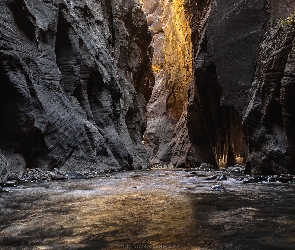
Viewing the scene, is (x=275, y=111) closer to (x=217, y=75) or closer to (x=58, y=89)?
(x=58, y=89)

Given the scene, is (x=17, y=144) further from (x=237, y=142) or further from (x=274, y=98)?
(x=237, y=142)

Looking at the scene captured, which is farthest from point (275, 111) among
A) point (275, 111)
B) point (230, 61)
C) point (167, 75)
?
point (167, 75)

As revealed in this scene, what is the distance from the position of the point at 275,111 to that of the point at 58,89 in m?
9.94

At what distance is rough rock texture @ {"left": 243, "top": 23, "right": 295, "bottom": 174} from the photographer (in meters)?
10.8

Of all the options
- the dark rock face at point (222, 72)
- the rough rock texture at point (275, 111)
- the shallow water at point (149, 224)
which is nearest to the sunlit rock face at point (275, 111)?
the rough rock texture at point (275, 111)

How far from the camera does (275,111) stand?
12539 millimetres

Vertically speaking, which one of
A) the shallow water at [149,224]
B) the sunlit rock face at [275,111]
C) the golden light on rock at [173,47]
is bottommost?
the shallow water at [149,224]

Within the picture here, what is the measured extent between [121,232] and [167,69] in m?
53.3

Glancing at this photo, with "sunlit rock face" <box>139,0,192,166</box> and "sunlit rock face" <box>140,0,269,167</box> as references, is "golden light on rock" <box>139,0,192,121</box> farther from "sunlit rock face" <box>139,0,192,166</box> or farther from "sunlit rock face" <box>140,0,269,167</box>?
"sunlit rock face" <box>140,0,269,167</box>

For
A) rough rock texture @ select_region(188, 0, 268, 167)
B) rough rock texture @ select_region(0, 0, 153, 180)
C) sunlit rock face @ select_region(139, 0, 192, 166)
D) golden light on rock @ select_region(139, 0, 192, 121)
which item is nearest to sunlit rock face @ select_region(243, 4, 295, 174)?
rough rock texture @ select_region(0, 0, 153, 180)

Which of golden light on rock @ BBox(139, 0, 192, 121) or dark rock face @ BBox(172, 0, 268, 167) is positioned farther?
golden light on rock @ BBox(139, 0, 192, 121)

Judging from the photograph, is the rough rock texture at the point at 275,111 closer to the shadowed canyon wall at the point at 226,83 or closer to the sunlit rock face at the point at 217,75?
the shadowed canyon wall at the point at 226,83

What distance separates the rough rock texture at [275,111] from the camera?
1076cm

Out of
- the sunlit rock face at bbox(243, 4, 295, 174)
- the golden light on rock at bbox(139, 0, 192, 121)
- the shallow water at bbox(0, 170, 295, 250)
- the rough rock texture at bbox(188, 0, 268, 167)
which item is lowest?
the shallow water at bbox(0, 170, 295, 250)
